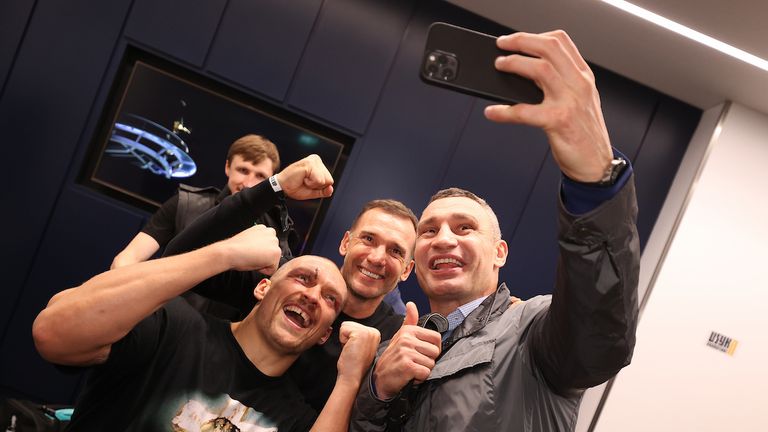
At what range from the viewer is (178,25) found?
11.6 feet

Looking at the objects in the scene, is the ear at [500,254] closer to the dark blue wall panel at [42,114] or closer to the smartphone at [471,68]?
the smartphone at [471,68]

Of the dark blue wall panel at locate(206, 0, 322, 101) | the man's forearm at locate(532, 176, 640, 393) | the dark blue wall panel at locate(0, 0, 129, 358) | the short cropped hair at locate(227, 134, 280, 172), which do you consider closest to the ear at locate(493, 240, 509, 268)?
the man's forearm at locate(532, 176, 640, 393)

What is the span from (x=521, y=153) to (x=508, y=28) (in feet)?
2.78

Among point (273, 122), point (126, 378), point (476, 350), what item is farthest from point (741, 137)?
point (126, 378)

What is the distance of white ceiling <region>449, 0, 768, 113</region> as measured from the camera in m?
2.96

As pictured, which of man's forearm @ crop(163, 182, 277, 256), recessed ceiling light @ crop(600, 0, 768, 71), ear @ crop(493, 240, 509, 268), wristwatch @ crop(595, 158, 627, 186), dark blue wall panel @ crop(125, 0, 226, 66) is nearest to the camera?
wristwatch @ crop(595, 158, 627, 186)

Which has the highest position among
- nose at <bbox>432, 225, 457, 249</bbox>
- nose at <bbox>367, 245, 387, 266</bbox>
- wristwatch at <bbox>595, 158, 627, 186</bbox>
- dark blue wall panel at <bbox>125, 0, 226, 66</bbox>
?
dark blue wall panel at <bbox>125, 0, 226, 66</bbox>

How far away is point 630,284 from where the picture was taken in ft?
2.59

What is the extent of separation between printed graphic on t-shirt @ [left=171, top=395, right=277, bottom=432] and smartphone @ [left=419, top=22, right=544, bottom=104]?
3.10 feet

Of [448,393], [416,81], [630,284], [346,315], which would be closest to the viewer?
[630,284]

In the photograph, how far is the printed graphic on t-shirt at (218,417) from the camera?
134 centimetres

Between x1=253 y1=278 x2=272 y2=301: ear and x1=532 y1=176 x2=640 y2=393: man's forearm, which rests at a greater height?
x1=532 y1=176 x2=640 y2=393: man's forearm

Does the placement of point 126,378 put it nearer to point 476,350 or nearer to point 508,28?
point 476,350

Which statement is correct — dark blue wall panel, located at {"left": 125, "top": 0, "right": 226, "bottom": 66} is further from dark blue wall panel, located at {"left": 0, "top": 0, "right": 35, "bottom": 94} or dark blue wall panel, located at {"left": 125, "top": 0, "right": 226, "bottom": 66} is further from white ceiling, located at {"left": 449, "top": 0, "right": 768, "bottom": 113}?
white ceiling, located at {"left": 449, "top": 0, "right": 768, "bottom": 113}
